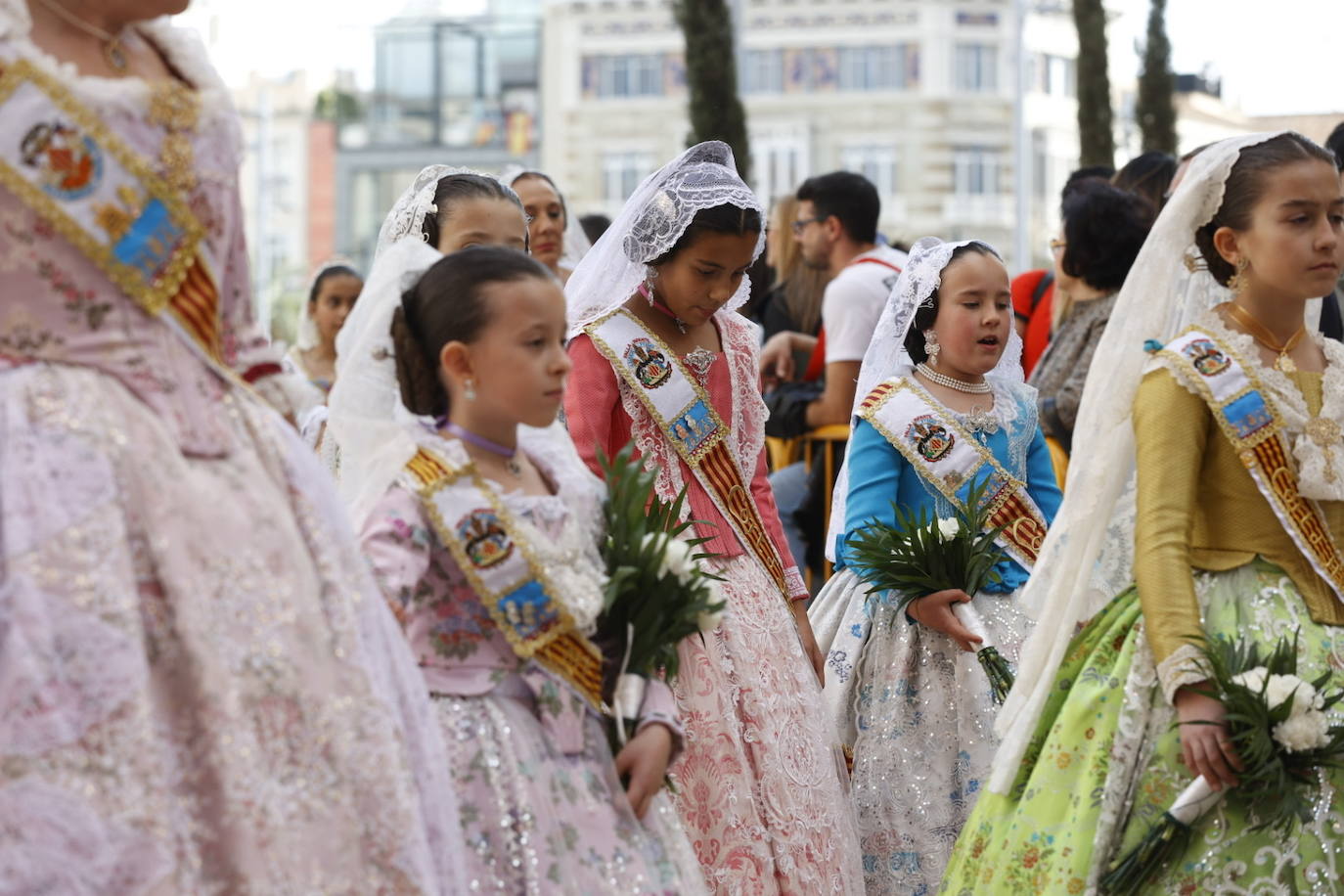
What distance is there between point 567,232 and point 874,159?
3779 centimetres

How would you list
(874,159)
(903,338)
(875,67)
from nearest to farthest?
(903,338)
(874,159)
(875,67)

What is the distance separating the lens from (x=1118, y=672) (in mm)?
4078

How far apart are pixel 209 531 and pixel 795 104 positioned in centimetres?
4299

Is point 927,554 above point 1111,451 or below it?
below

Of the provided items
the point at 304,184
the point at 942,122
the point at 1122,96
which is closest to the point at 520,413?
the point at 942,122

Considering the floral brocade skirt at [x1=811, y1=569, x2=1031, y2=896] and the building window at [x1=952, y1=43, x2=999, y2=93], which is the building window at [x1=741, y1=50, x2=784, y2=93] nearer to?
the building window at [x1=952, y1=43, x2=999, y2=93]

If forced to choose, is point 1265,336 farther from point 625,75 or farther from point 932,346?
point 625,75

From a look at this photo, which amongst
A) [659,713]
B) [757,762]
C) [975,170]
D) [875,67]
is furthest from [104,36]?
[875,67]

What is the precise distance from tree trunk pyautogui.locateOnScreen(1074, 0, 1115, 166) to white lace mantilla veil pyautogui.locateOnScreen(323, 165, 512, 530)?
13.6m

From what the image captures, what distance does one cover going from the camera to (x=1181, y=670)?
381cm

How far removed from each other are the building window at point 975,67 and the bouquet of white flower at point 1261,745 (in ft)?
136

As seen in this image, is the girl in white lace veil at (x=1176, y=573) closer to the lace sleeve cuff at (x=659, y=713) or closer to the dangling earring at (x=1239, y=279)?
the dangling earring at (x=1239, y=279)

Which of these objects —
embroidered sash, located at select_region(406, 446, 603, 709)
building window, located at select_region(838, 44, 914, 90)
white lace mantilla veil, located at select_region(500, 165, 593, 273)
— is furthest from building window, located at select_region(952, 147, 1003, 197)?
embroidered sash, located at select_region(406, 446, 603, 709)

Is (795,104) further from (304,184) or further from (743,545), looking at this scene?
(743,545)
